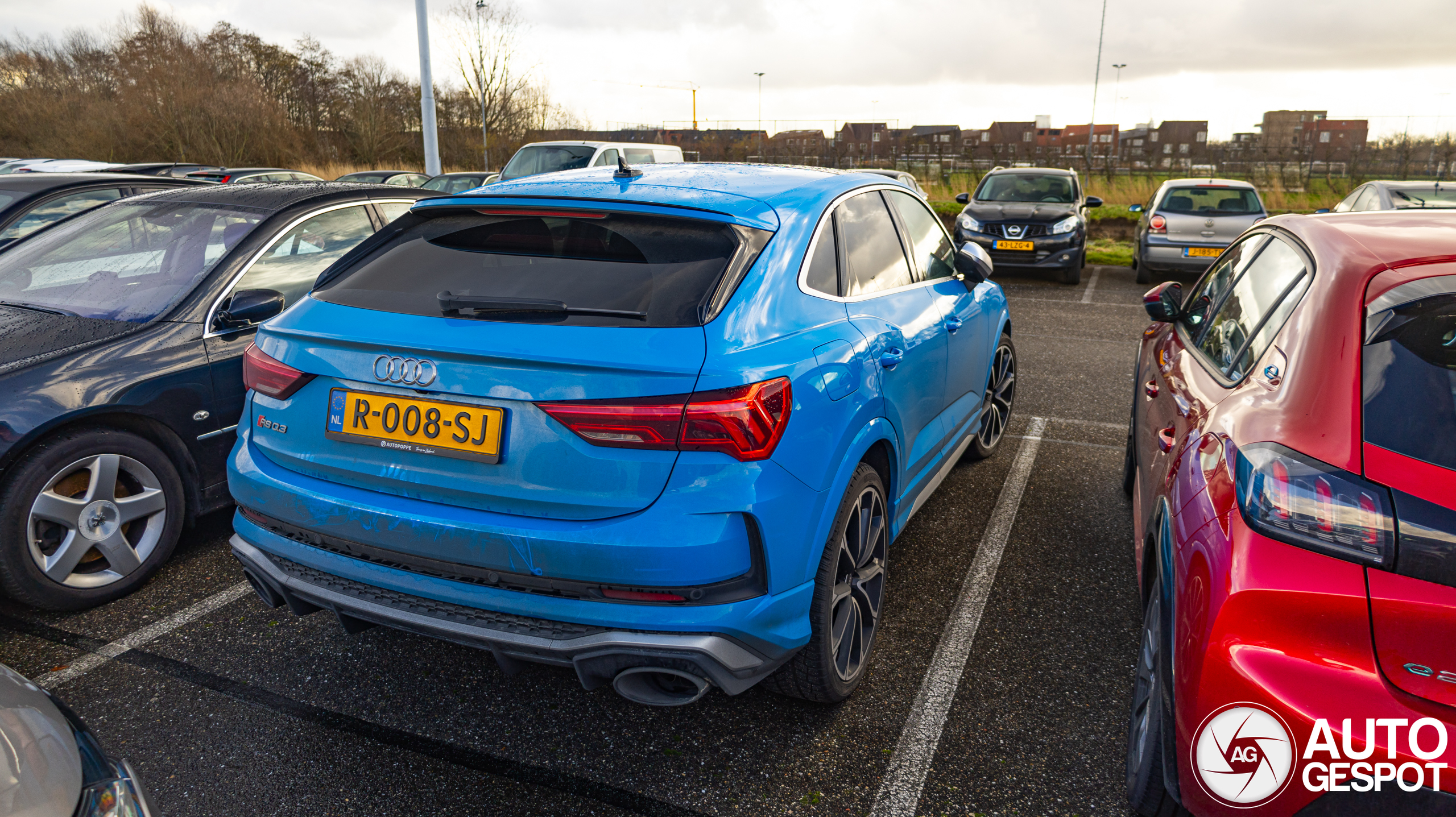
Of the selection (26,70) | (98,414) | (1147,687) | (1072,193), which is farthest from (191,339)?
(26,70)

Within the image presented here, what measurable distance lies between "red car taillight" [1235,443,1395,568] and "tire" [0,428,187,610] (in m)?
3.87

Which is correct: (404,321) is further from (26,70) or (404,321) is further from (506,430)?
(26,70)

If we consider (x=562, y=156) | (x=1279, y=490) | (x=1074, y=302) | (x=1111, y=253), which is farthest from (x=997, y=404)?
(x=1111, y=253)

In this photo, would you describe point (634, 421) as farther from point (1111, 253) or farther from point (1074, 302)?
point (1111, 253)

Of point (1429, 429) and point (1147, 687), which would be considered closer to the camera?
point (1429, 429)

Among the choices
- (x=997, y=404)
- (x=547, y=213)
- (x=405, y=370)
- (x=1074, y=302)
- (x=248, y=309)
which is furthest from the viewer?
(x=1074, y=302)

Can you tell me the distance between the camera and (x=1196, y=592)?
5.92 feet

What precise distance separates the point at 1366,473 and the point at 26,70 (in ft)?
192

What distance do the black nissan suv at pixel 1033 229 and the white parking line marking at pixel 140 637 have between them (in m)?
10.4

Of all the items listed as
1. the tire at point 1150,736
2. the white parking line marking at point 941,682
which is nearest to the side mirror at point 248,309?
the white parking line marking at point 941,682

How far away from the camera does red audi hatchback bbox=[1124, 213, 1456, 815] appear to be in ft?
4.93

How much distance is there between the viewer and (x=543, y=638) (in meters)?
2.05

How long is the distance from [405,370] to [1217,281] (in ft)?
10.1

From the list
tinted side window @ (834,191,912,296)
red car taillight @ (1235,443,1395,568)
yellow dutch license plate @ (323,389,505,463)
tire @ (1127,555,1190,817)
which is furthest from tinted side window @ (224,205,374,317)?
red car taillight @ (1235,443,1395,568)
